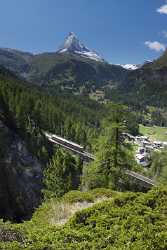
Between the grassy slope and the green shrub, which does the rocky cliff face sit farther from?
the grassy slope

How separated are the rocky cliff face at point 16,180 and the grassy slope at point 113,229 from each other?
6126cm

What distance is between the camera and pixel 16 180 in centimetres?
8412

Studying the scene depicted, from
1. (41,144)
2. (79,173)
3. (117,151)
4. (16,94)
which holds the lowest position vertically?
(79,173)

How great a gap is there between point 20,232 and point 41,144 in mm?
95292

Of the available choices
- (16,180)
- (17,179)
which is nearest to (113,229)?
(16,180)

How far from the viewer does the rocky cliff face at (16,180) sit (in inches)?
3157

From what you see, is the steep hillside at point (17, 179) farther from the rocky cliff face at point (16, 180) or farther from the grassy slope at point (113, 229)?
Answer: the grassy slope at point (113, 229)

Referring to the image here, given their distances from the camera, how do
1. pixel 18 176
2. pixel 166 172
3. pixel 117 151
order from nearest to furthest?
pixel 117 151 < pixel 166 172 < pixel 18 176

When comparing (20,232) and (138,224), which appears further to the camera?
(138,224)

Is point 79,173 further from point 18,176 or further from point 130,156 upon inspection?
point 130,156

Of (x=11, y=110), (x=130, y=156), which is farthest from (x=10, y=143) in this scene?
(x=130, y=156)

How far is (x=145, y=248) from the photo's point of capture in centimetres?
1266

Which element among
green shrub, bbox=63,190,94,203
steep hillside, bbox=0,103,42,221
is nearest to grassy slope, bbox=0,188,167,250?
green shrub, bbox=63,190,94,203

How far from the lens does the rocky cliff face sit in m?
80.2
